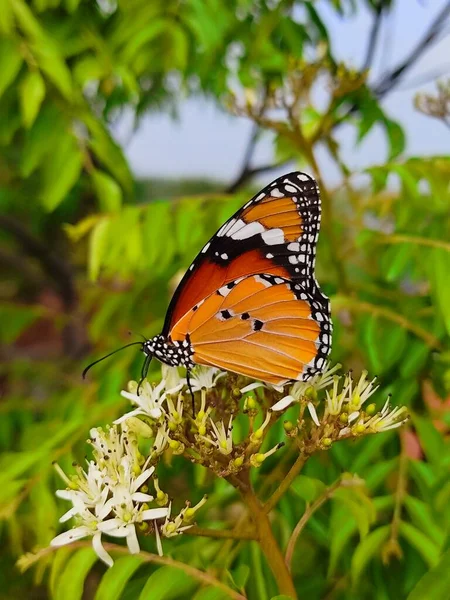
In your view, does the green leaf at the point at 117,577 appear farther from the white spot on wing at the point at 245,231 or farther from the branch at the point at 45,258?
the branch at the point at 45,258

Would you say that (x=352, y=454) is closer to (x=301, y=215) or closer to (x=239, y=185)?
(x=301, y=215)

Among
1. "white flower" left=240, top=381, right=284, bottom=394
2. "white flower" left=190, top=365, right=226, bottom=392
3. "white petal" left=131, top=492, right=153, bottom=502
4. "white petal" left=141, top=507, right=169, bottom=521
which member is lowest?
"white petal" left=141, top=507, right=169, bottom=521

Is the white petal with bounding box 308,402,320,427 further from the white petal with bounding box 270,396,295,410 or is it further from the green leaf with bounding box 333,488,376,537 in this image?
the green leaf with bounding box 333,488,376,537

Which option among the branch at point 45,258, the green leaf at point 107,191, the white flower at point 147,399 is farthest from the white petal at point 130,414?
the branch at point 45,258

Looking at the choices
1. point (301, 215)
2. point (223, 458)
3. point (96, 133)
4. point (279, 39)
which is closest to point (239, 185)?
point (279, 39)

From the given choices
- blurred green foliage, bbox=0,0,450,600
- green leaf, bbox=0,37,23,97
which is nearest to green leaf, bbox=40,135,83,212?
blurred green foliage, bbox=0,0,450,600

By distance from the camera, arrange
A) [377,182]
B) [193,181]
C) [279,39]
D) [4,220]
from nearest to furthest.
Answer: [377,182] → [279,39] → [4,220] → [193,181]

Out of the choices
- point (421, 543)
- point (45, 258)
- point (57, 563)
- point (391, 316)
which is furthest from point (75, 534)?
point (45, 258)

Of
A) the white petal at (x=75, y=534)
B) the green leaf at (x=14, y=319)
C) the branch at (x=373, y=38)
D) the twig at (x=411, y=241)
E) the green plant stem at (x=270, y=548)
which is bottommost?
the green plant stem at (x=270, y=548)
